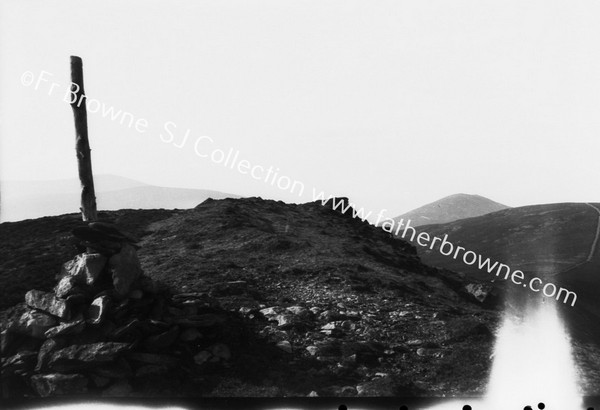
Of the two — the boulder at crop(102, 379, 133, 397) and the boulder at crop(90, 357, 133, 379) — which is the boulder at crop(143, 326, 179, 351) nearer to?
the boulder at crop(90, 357, 133, 379)

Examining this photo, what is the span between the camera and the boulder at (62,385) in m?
12.0

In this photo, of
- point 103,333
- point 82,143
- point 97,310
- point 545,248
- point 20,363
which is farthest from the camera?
point 545,248

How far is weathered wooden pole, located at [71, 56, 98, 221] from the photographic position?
15.0 meters

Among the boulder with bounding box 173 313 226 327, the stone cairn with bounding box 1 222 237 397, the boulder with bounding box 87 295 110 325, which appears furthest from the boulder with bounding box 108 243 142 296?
the boulder with bounding box 173 313 226 327

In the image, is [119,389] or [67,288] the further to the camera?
[67,288]

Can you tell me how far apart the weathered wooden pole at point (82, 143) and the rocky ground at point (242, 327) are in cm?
→ 160

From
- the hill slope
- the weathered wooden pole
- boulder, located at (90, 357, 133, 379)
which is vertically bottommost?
boulder, located at (90, 357, 133, 379)

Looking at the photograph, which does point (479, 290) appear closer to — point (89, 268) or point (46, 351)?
point (89, 268)

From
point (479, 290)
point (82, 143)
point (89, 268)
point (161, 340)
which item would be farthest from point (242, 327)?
point (479, 290)

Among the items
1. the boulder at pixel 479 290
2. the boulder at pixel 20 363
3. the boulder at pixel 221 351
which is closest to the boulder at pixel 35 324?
the boulder at pixel 20 363

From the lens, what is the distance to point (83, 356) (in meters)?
12.4

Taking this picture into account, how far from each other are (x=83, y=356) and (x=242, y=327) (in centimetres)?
459

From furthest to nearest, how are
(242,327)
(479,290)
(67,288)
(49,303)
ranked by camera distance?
(479,290) < (242,327) < (49,303) < (67,288)

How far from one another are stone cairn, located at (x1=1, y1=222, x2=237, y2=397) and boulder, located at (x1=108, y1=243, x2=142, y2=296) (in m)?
0.03
